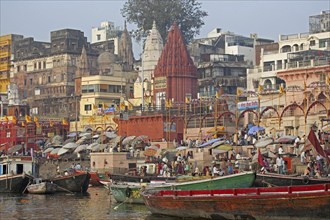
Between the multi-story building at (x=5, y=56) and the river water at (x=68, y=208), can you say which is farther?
the multi-story building at (x=5, y=56)

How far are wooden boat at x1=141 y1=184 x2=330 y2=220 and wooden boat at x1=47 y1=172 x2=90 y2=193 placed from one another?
11.6 metres

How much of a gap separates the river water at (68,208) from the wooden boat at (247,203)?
91 centimetres

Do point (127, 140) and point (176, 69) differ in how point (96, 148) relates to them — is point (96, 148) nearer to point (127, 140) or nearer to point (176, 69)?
point (127, 140)

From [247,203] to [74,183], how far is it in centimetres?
1655

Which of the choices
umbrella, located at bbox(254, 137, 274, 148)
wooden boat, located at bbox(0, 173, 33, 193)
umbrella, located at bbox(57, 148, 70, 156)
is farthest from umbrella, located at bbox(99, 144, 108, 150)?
umbrella, located at bbox(254, 137, 274, 148)

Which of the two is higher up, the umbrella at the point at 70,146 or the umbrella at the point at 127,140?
the umbrella at the point at 127,140

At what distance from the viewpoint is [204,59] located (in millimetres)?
79250

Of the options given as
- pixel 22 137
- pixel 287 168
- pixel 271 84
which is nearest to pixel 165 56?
pixel 271 84

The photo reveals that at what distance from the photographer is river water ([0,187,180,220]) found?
2952 cm

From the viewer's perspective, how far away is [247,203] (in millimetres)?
25344

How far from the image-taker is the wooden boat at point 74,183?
40.0 meters

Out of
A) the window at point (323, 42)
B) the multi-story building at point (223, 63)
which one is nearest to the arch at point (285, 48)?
the window at point (323, 42)

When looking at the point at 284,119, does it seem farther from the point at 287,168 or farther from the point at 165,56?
the point at 165,56

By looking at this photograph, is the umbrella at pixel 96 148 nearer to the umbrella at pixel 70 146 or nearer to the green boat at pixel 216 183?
the umbrella at pixel 70 146
